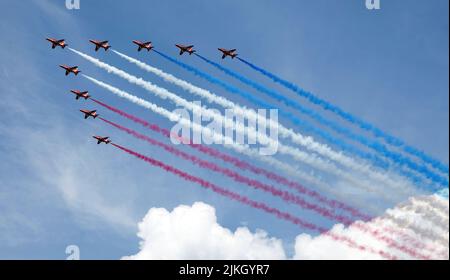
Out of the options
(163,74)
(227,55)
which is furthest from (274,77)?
(163,74)

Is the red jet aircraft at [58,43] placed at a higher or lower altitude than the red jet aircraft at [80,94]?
higher

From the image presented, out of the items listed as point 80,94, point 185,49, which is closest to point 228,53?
point 185,49

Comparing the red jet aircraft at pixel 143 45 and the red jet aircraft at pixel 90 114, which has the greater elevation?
the red jet aircraft at pixel 143 45

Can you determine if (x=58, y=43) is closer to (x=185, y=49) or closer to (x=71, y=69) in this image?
(x=71, y=69)

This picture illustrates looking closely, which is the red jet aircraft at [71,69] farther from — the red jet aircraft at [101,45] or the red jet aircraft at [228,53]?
the red jet aircraft at [228,53]

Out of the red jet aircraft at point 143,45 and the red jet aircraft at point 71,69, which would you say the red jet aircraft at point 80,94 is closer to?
the red jet aircraft at point 71,69

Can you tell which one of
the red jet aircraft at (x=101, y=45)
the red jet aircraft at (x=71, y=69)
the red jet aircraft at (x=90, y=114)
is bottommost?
the red jet aircraft at (x=90, y=114)

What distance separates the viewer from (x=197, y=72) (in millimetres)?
130500
